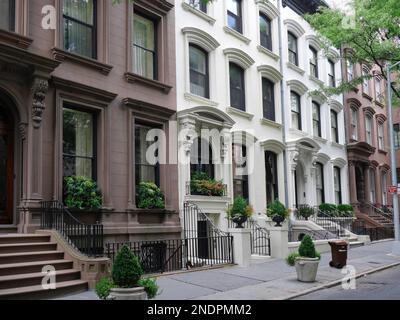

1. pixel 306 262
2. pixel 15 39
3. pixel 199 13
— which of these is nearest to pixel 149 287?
pixel 306 262

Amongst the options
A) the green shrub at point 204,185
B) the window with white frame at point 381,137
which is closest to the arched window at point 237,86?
the green shrub at point 204,185

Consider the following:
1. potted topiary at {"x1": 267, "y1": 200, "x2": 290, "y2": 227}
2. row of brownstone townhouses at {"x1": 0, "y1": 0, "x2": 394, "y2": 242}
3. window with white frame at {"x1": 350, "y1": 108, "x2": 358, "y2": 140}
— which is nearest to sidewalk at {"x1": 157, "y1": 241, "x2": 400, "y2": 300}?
potted topiary at {"x1": 267, "y1": 200, "x2": 290, "y2": 227}

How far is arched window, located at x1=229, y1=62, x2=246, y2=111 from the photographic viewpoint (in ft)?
64.4

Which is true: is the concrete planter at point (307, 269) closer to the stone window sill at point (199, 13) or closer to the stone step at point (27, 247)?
the stone step at point (27, 247)

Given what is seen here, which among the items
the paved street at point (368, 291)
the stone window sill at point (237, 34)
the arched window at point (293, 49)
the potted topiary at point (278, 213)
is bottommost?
the paved street at point (368, 291)

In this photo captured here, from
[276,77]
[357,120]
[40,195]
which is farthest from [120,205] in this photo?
[357,120]

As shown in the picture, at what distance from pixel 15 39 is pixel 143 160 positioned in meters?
5.26

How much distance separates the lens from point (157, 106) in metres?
15.3

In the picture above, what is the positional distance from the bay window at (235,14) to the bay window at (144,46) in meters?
4.68

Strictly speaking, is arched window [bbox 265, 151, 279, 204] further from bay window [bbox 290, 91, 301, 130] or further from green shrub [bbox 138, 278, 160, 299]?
green shrub [bbox 138, 278, 160, 299]

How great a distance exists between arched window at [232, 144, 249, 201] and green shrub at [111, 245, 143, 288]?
11.2m

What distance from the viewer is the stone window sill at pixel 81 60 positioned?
12740 millimetres

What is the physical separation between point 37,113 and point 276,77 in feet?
42.0
